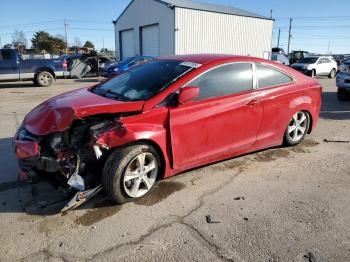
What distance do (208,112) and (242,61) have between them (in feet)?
3.54

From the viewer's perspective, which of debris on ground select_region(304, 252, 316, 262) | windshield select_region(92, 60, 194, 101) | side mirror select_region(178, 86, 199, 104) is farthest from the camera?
windshield select_region(92, 60, 194, 101)

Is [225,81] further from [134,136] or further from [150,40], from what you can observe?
[150,40]

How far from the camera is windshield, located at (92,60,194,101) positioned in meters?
4.20

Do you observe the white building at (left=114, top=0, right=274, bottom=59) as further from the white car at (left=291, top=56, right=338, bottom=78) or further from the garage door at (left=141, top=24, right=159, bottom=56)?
the white car at (left=291, top=56, right=338, bottom=78)

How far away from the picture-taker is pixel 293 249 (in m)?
3.07

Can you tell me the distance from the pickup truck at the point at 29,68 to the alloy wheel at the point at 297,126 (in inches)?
542

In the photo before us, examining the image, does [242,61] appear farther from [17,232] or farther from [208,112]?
[17,232]

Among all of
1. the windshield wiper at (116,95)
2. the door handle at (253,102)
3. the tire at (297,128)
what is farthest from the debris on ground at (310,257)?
the tire at (297,128)

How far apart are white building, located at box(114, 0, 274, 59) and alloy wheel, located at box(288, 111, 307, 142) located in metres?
23.1

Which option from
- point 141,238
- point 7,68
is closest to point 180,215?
point 141,238

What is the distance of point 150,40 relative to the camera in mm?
31500

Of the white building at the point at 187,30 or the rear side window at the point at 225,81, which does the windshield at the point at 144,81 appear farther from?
the white building at the point at 187,30

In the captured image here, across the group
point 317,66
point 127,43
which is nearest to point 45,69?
point 317,66

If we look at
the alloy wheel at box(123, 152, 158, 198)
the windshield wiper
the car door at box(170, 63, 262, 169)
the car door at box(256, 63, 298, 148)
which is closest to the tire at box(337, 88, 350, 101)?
the car door at box(256, 63, 298, 148)
